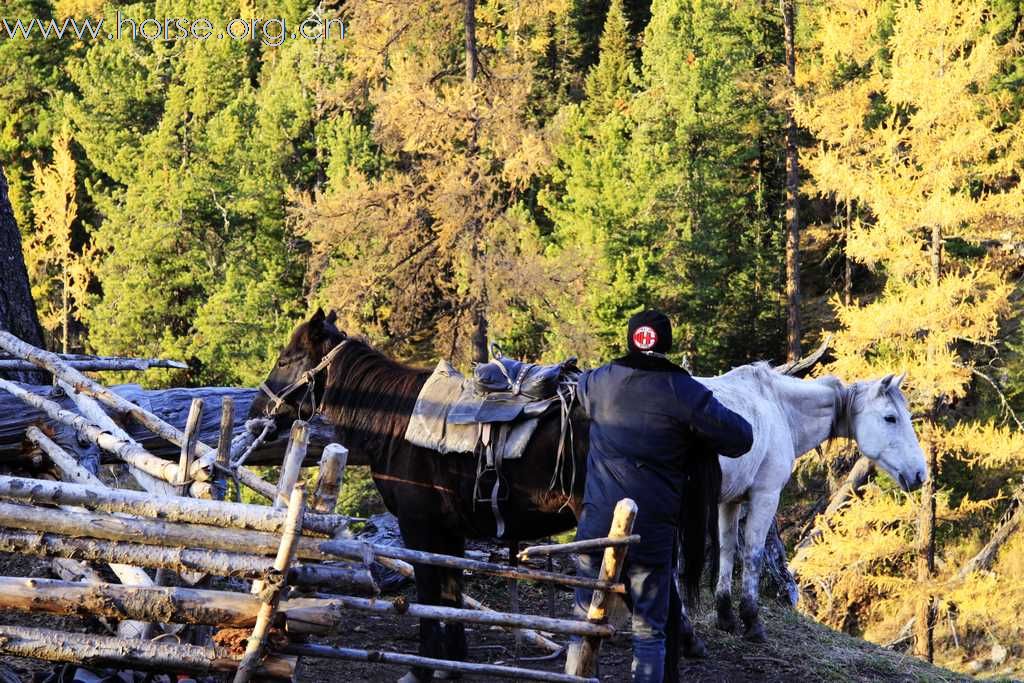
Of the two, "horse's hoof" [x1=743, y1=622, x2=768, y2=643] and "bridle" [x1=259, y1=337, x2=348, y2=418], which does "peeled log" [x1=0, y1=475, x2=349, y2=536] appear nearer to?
"bridle" [x1=259, y1=337, x2=348, y2=418]

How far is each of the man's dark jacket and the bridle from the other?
6.41ft

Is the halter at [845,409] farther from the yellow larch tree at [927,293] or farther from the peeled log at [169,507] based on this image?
the yellow larch tree at [927,293]

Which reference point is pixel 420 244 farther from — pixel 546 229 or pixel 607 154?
pixel 546 229

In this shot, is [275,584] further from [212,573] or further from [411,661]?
[411,661]

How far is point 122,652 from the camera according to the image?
444 cm

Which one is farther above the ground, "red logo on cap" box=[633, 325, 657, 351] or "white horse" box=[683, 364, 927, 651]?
"red logo on cap" box=[633, 325, 657, 351]

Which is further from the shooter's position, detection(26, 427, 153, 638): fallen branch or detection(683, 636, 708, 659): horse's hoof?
detection(683, 636, 708, 659): horse's hoof

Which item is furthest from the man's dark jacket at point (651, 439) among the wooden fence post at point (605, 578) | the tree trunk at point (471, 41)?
the tree trunk at point (471, 41)

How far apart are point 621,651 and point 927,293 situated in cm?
1419

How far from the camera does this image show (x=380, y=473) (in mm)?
6672

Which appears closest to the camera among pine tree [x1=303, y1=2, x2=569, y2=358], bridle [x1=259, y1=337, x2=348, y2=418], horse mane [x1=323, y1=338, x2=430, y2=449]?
horse mane [x1=323, y1=338, x2=430, y2=449]

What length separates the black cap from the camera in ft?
17.6

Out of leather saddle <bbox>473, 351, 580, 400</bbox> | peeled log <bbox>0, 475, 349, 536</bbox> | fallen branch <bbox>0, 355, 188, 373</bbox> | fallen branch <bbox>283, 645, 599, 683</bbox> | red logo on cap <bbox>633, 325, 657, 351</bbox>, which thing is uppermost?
red logo on cap <bbox>633, 325, 657, 351</bbox>

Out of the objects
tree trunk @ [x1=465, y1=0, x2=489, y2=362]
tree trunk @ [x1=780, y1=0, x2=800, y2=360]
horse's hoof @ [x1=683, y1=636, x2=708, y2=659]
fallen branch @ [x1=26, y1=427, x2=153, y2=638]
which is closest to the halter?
horse's hoof @ [x1=683, y1=636, x2=708, y2=659]
